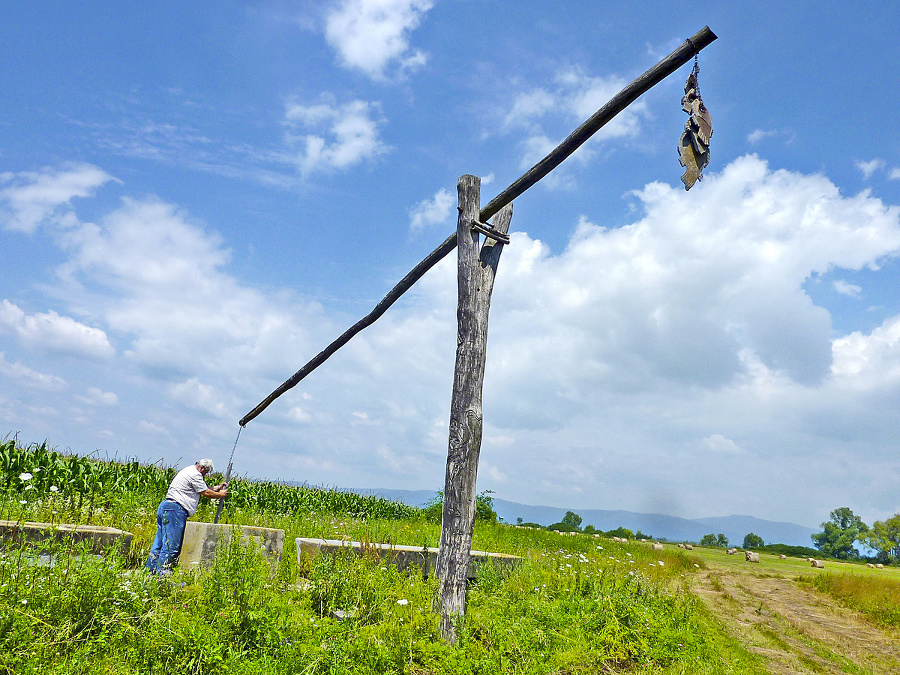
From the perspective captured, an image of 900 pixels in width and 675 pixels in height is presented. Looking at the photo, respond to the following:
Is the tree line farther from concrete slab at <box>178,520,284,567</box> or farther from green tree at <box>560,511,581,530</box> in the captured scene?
concrete slab at <box>178,520,284,567</box>

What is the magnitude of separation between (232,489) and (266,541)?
949 centimetres

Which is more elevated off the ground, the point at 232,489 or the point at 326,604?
the point at 232,489

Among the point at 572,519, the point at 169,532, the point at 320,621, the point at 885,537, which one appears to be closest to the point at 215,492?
the point at 169,532

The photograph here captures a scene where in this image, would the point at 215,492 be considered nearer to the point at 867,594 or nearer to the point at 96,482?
the point at 96,482

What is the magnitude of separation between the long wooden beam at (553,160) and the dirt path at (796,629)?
6.15 meters

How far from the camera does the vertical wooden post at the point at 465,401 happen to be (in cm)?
546

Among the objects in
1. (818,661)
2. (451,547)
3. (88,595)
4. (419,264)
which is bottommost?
→ (818,661)

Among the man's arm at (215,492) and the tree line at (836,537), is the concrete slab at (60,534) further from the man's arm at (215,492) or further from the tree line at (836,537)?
the tree line at (836,537)

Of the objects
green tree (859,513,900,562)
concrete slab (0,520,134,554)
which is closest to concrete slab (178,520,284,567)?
concrete slab (0,520,134,554)

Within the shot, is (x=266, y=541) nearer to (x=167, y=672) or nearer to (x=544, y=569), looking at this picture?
(x=167, y=672)

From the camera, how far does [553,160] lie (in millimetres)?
5836

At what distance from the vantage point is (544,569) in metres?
8.33

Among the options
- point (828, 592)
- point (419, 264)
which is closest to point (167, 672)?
point (419, 264)

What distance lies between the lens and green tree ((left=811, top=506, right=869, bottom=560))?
155ft
